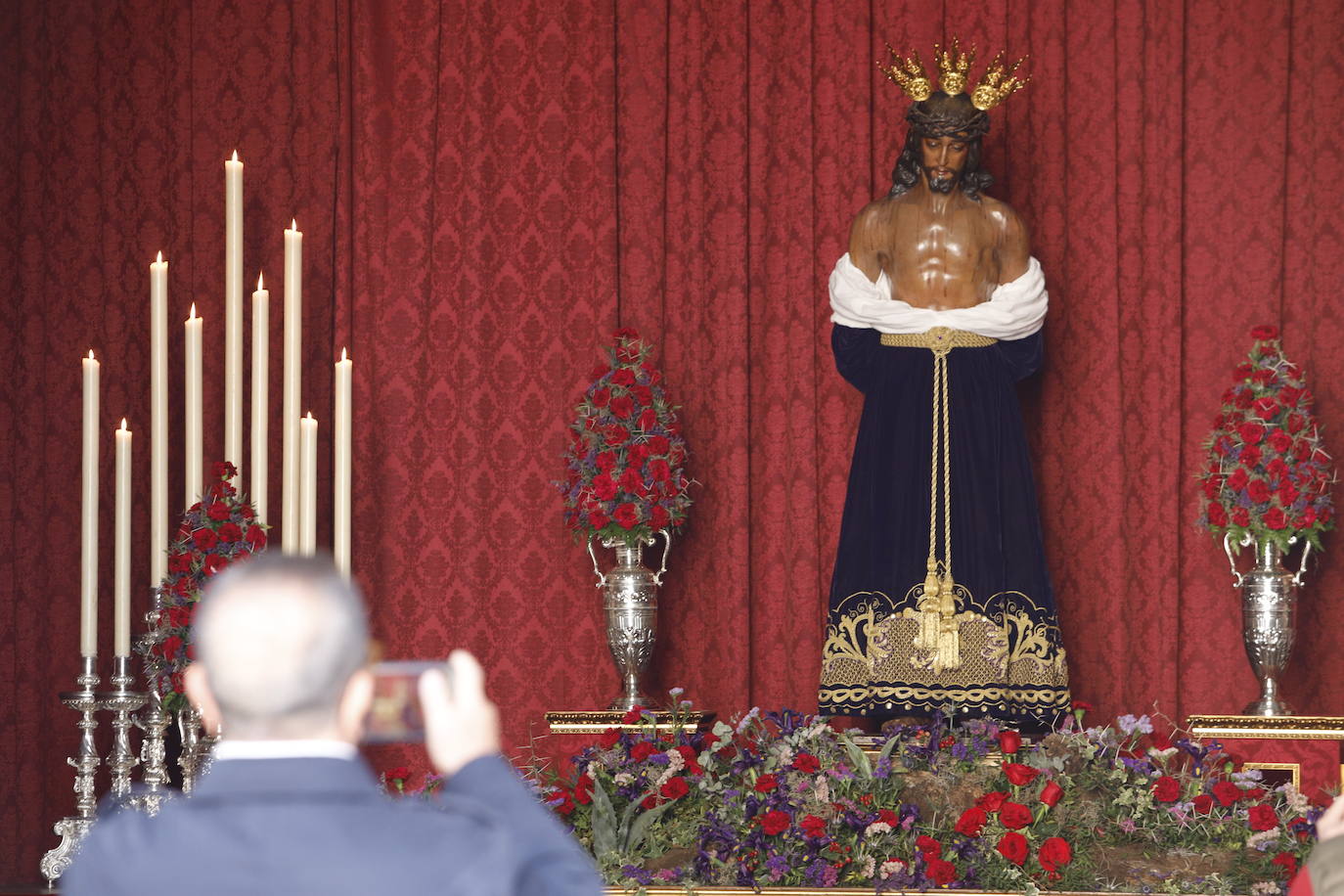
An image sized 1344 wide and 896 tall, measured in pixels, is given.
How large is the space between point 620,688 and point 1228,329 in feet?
7.47

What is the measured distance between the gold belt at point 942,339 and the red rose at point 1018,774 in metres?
1.54

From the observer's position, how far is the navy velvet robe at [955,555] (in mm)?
4777

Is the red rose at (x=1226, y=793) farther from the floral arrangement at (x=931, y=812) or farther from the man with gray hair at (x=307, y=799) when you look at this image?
the man with gray hair at (x=307, y=799)

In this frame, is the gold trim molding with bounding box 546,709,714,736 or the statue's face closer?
the gold trim molding with bounding box 546,709,714,736

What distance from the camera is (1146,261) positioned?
5488 mm

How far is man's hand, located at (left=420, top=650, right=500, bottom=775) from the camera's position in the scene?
142 cm

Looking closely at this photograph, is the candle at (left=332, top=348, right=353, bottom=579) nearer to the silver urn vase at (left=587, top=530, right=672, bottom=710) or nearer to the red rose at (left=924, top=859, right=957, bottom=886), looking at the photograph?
the silver urn vase at (left=587, top=530, right=672, bottom=710)

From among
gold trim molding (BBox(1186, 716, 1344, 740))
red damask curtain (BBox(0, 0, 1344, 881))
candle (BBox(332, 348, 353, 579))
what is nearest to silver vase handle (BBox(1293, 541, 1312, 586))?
red damask curtain (BBox(0, 0, 1344, 881))

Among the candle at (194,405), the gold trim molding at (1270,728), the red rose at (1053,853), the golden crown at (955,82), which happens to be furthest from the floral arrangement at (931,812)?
the golden crown at (955,82)

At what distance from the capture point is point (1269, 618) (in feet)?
15.7

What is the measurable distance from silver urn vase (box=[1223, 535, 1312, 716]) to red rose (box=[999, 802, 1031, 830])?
4.87 ft

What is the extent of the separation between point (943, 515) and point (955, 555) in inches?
4.6

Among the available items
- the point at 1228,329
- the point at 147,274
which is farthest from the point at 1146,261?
the point at 147,274

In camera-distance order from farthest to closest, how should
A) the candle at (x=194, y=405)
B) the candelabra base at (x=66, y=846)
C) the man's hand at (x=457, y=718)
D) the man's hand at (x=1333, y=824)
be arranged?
1. the candle at (x=194, y=405)
2. the candelabra base at (x=66, y=846)
3. the man's hand at (x=1333, y=824)
4. the man's hand at (x=457, y=718)
